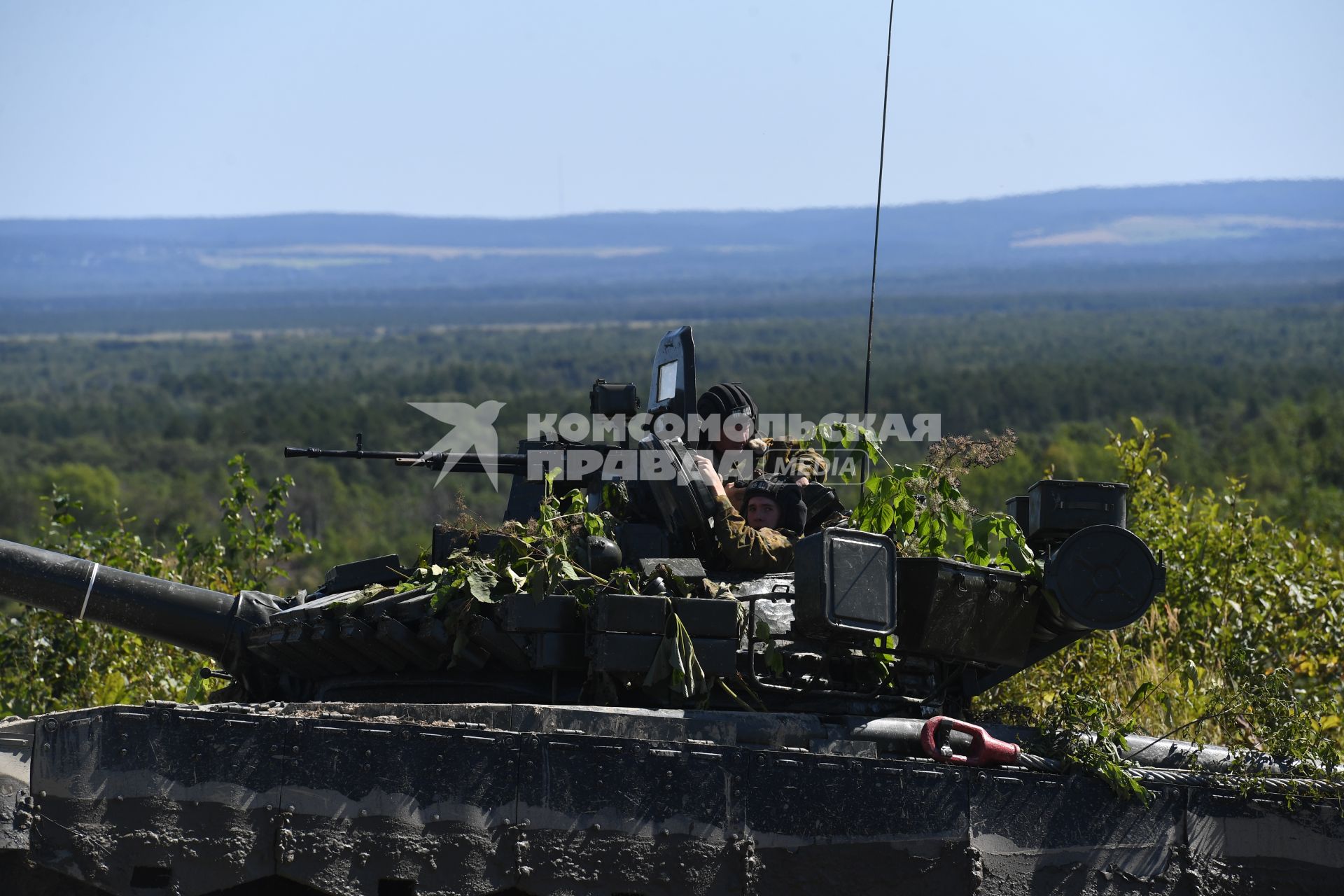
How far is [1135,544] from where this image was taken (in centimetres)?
937

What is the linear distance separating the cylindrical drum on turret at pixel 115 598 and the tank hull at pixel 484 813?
2.24 metres

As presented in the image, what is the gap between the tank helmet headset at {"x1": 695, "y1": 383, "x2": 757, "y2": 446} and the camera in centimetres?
1173

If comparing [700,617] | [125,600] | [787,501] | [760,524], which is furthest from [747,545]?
[125,600]

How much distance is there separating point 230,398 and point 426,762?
338ft

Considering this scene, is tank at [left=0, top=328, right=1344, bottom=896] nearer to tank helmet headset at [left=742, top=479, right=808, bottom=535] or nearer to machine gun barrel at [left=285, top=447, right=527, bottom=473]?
tank helmet headset at [left=742, top=479, right=808, bottom=535]

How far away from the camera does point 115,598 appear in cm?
1104

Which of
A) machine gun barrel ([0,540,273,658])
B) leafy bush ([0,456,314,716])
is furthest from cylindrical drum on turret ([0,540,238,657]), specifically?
leafy bush ([0,456,314,716])

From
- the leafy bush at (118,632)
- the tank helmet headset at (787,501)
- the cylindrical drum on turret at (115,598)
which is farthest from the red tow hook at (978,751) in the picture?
the leafy bush at (118,632)

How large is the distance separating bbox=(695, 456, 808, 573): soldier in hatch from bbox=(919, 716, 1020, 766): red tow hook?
1721 millimetres

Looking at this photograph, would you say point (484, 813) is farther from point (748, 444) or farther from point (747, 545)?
point (748, 444)

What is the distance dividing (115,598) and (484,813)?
3564 millimetres

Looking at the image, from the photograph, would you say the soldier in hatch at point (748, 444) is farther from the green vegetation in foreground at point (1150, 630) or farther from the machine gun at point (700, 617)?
the green vegetation in foreground at point (1150, 630)

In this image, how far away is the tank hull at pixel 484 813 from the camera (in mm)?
8609

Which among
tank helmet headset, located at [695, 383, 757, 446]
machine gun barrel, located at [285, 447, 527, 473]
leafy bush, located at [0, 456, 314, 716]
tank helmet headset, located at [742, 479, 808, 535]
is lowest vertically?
leafy bush, located at [0, 456, 314, 716]
